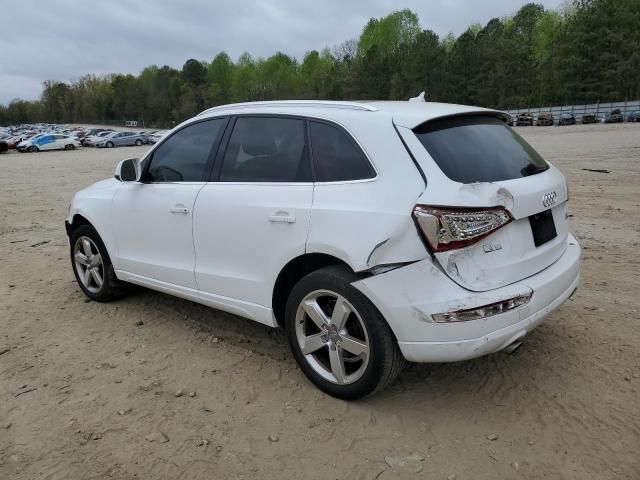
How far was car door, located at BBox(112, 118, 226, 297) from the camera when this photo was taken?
3900 millimetres

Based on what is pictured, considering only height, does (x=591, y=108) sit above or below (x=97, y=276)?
below

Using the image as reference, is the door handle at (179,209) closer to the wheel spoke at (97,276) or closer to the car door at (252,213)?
the car door at (252,213)

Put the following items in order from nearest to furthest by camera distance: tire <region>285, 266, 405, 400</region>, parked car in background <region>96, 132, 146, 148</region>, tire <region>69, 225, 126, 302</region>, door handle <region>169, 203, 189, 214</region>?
tire <region>285, 266, 405, 400</region>, door handle <region>169, 203, 189, 214</region>, tire <region>69, 225, 126, 302</region>, parked car in background <region>96, 132, 146, 148</region>

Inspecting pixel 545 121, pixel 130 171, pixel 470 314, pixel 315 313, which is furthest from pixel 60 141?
pixel 545 121

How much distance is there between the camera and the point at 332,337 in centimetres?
313

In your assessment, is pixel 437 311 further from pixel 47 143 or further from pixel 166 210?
pixel 47 143

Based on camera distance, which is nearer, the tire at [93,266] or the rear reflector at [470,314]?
the rear reflector at [470,314]

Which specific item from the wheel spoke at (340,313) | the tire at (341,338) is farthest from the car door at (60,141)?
the wheel spoke at (340,313)

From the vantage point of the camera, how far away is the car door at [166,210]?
3.90 meters

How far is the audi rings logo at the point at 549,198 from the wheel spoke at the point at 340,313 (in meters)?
1.27

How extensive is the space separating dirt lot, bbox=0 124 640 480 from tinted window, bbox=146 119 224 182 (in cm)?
124

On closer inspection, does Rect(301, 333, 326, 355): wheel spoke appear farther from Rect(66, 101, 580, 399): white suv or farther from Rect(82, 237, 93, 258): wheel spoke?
Rect(82, 237, 93, 258): wheel spoke

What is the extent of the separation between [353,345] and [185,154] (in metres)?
2.04

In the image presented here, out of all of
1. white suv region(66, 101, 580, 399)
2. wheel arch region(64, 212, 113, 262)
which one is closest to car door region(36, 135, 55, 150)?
wheel arch region(64, 212, 113, 262)
